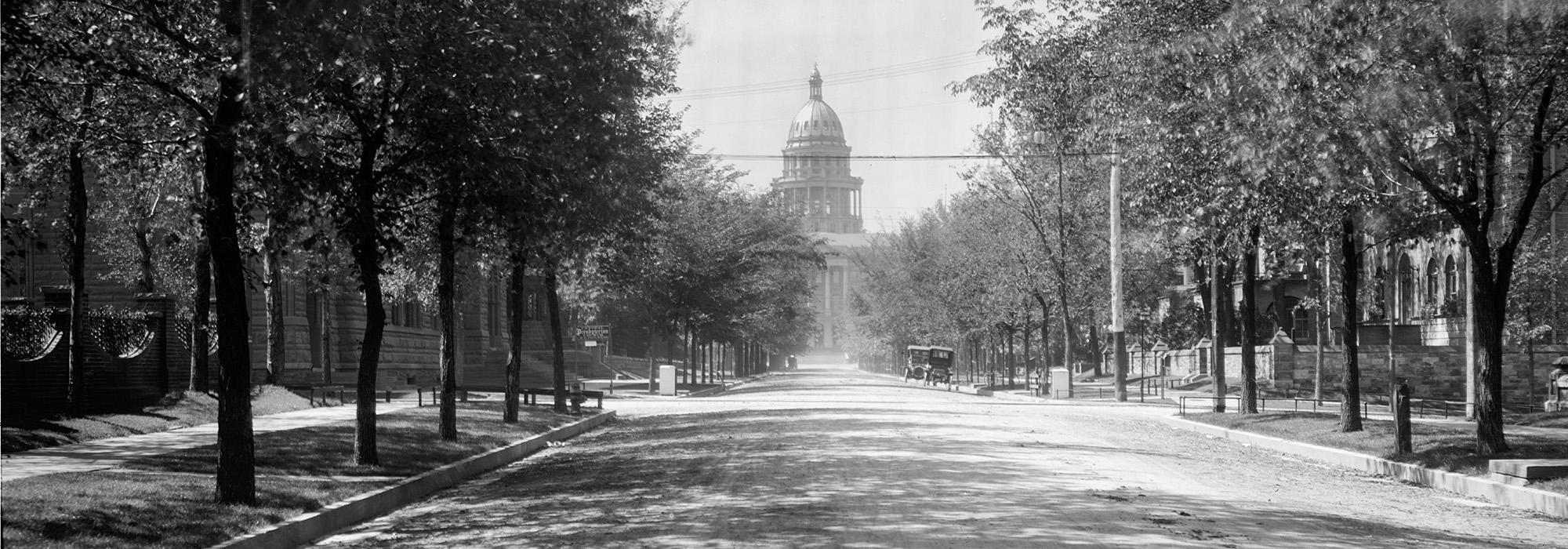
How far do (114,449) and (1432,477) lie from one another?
17041mm

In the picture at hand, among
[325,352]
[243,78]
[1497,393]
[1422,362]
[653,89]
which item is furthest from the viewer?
[1422,362]

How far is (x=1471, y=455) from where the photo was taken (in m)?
18.9

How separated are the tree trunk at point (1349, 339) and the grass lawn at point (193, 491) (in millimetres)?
13998

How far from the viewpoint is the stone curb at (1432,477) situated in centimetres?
1513

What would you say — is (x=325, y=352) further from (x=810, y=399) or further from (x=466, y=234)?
(x=466, y=234)

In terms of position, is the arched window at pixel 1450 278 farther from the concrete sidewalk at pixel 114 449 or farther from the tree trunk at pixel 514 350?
the concrete sidewalk at pixel 114 449

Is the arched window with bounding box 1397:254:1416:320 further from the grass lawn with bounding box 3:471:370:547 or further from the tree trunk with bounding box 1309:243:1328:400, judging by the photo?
the grass lawn with bounding box 3:471:370:547

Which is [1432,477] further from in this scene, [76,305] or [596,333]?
[596,333]

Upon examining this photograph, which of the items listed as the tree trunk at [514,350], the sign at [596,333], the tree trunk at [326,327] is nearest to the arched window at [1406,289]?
the sign at [596,333]

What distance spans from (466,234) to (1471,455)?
527 inches

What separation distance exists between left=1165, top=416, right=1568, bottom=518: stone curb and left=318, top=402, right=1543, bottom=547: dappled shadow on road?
2553 millimetres

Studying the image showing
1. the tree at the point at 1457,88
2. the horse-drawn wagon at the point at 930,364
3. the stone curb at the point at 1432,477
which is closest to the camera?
the stone curb at the point at 1432,477

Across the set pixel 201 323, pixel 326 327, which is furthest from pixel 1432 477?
pixel 326 327

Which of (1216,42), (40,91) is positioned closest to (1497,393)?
(1216,42)
